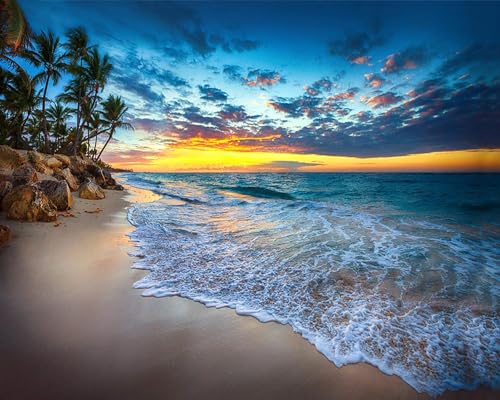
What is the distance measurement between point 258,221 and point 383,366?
7.68m

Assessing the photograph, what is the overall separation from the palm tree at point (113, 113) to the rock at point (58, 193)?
2534 cm

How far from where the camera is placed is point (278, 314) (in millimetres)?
3207

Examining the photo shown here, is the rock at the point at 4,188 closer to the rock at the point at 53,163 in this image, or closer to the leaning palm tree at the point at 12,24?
the leaning palm tree at the point at 12,24

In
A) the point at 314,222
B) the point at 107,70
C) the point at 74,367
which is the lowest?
the point at 314,222

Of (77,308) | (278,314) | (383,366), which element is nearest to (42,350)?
(77,308)

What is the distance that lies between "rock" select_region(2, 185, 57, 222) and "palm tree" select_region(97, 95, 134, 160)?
27030mm

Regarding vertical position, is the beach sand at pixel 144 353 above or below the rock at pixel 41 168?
below

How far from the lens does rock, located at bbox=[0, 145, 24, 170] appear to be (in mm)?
10507

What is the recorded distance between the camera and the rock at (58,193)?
27.7 ft

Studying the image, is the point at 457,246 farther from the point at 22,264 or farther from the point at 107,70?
the point at 107,70

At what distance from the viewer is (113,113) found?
1148 inches

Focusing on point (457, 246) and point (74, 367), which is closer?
point (74, 367)

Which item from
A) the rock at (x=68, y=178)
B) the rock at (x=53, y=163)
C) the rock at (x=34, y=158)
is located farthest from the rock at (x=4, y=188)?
the rock at (x=53, y=163)

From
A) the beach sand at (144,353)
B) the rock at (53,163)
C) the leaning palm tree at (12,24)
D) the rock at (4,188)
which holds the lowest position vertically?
the beach sand at (144,353)
